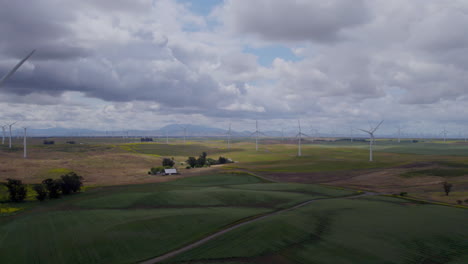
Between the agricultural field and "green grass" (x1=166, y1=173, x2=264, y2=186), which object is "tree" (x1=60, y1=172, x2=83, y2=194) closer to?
the agricultural field

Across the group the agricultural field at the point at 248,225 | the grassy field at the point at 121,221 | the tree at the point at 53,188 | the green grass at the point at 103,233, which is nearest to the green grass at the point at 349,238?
the agricultural field at the point at 248,225

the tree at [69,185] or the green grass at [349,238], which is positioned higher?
the tree at [69,185]

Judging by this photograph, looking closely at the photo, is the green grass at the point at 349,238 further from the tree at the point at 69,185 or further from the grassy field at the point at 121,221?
the tree at the point at 69,185

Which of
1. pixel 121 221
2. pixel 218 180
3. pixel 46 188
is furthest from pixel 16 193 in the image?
pixel 218 180

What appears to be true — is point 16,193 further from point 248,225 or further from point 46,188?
point 248,225

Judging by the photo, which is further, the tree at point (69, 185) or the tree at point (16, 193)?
the tree at point (69, 185)

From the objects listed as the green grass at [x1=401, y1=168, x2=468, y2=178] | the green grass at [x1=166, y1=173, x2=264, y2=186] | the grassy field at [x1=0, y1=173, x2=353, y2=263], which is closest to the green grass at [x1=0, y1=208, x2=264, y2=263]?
the grassy field at [x1=0, y1=173, x2=353, y2=263]
